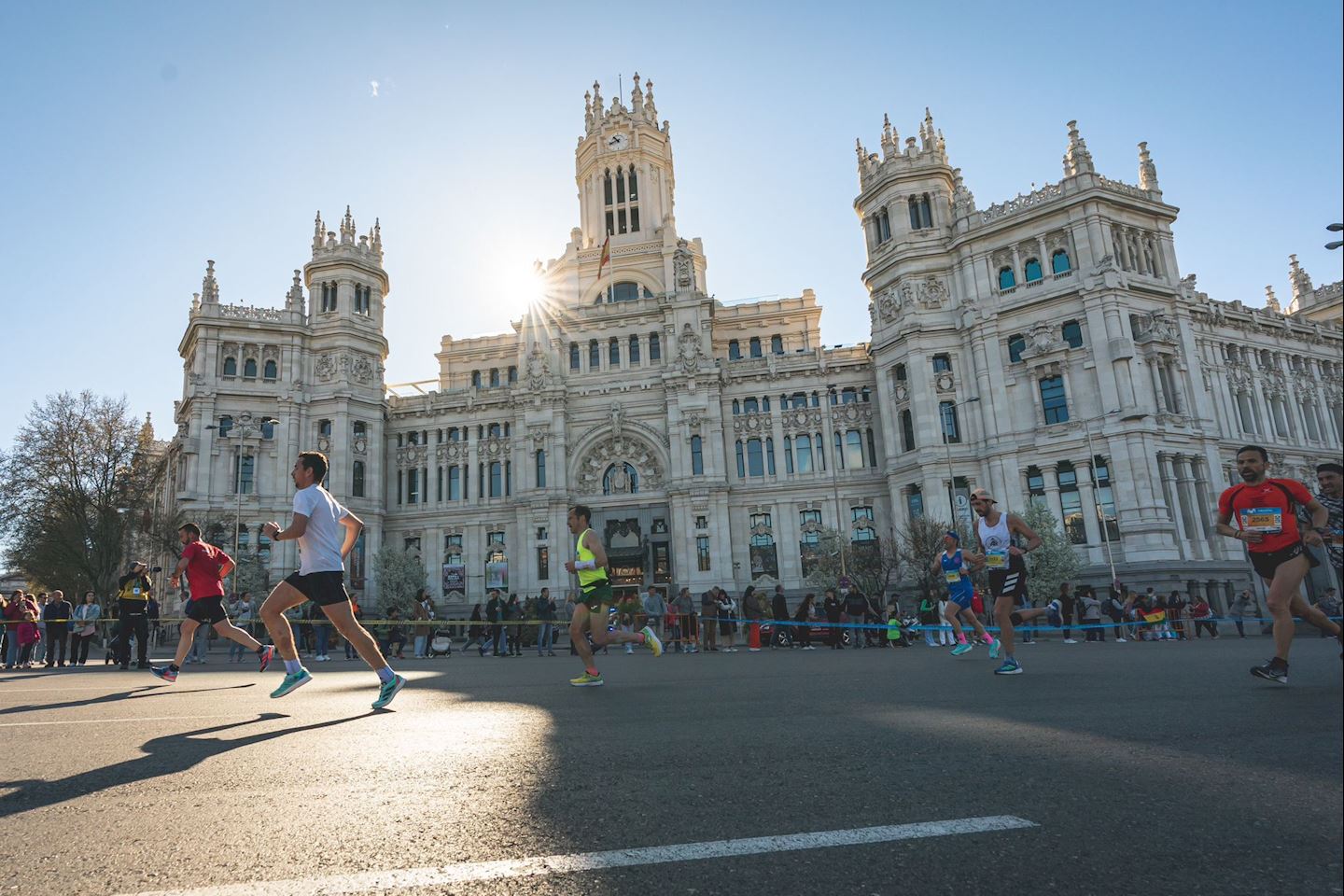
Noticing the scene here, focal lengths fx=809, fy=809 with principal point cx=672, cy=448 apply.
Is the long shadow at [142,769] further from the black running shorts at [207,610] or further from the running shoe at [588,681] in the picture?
the black running shorts at [207,610]

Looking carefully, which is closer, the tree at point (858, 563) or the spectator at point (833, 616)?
the spectator at point (833, 616)

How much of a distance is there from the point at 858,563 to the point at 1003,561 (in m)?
30.3

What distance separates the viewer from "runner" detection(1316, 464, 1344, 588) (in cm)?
703

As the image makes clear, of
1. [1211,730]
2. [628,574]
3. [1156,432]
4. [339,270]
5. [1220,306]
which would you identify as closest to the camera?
[1211,730]

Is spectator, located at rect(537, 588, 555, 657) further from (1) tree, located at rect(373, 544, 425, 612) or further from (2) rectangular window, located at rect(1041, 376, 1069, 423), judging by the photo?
(2) rectangular window, located at rect(1041, 376, 1069, 423)

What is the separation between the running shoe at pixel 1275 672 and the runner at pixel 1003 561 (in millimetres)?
2828

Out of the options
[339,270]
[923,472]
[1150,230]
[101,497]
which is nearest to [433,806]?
[923,472]

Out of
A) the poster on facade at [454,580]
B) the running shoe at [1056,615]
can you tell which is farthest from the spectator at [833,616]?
the poster on facade at [454,580]

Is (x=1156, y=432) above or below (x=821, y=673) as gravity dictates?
above

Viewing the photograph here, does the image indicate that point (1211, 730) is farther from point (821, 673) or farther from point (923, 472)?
point (923, 472)

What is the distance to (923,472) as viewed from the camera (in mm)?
42469

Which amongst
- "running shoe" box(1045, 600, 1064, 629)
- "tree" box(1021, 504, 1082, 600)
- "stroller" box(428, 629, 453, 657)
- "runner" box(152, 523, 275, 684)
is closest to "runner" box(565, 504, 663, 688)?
"runner" box(152, 523, 275, 684)

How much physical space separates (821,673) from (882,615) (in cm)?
2086

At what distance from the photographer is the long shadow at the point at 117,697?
25.9 ft
